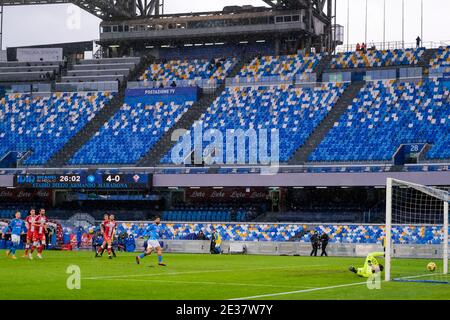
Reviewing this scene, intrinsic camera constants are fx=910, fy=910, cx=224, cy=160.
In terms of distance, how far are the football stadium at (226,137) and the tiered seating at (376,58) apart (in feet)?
0.52

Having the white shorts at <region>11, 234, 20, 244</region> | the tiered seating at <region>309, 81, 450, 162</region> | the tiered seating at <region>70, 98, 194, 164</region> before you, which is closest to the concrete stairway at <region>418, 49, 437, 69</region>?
the tiered seating at <region>309, 81, 450, 162</region>

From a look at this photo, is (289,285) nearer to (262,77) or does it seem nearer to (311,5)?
(262,77)

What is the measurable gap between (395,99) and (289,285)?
42.9 meters

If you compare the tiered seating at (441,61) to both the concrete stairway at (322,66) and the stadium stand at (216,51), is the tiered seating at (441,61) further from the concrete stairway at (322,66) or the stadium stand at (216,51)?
the stadium stand at (216,51)

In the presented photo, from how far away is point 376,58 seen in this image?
71.2 metres

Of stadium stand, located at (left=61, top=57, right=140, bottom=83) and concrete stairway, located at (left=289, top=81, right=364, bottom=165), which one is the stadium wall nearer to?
concrete stairway, located at (left=289, top=81, right=364, bottom=165)

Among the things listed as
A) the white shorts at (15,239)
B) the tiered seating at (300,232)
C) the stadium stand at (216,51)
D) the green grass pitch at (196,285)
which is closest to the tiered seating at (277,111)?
the tiered seating at (300,232)

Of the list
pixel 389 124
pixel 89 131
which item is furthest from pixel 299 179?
pixel 89 131

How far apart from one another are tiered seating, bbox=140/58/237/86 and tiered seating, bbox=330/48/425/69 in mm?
9539

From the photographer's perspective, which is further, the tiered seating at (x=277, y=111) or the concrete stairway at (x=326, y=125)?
the tiered seating at (x=277, y=111)

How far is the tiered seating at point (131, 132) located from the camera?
6750 centimetres

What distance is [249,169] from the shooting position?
202ft

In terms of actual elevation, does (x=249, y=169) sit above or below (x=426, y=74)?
below

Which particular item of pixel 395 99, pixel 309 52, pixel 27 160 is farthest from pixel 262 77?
pixel 27 160
